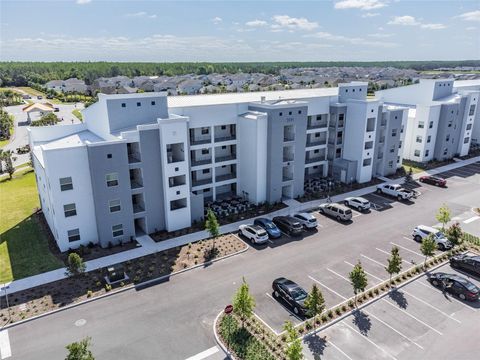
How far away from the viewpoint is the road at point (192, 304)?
2330 centimetres

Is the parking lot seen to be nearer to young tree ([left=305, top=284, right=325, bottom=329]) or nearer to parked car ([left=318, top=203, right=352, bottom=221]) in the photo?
young tree ([left=305, top=284, right=325, bottom=329])

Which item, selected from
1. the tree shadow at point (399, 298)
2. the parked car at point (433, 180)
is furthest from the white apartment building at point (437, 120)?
the tree shadow at point (399, 298)

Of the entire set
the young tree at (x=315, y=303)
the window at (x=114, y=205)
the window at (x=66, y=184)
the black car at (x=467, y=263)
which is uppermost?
the window at (x=66, y=184)

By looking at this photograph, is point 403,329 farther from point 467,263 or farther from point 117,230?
point 117,230

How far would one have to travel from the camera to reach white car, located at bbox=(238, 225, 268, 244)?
118 feet

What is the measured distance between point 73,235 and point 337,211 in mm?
28262

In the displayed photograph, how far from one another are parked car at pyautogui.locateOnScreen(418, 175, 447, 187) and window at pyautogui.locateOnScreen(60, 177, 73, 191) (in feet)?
159

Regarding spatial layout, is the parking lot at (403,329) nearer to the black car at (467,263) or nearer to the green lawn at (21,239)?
the black car at (467,263)

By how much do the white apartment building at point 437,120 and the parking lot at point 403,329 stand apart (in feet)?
127

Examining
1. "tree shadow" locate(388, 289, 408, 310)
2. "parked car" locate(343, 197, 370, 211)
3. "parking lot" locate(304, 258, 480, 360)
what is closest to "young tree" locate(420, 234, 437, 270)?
"parking lot" locate(304, 258, 480, 360)

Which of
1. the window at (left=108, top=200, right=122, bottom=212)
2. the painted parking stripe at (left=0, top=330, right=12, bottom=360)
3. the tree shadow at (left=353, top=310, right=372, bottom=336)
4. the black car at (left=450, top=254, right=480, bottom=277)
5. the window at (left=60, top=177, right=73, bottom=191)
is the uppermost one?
the window at (left=60, top=177, right=73, bottom=191)

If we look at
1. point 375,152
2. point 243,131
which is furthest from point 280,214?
point 375,152

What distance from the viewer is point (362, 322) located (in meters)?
25.3

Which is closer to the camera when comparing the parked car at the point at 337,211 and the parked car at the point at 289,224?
the parked car at the point at 289,224
